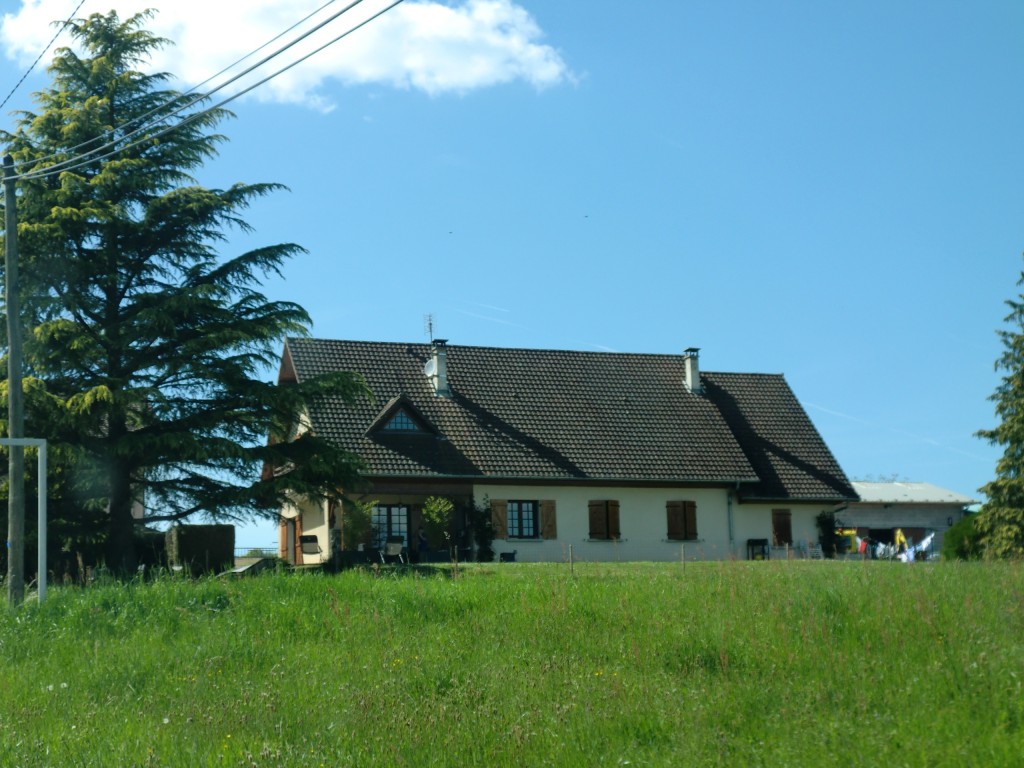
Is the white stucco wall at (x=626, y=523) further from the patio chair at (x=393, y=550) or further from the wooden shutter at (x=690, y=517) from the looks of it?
the patio chair at (x=393, y=550)

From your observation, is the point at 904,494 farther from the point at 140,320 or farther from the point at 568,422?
the point at 140,320

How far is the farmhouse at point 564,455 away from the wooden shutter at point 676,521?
44 millimetres

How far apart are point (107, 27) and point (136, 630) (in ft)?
53.3

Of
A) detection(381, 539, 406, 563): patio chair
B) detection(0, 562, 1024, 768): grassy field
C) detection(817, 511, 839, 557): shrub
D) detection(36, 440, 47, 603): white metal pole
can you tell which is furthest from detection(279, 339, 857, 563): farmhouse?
detection(0, 562, 1024, 768): grassy field

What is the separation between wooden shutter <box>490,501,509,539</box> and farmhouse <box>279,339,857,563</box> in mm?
43

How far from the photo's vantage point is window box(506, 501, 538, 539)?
3731 centimetres

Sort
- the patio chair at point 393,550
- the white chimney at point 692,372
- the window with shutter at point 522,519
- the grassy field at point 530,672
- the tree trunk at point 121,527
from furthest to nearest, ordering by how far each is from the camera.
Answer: the white chimney at point 692,372 → the window with shutter at point 522,519 → the patio chair at point 393,550 → the tree trunk at point 121,527 → the grassy field at point 530,672

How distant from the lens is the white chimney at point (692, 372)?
43.8m

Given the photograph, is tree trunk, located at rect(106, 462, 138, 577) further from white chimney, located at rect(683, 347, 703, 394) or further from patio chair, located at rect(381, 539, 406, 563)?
white chimney, located at rect(683, 347, 703, 394)

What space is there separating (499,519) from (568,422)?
15.4 ft

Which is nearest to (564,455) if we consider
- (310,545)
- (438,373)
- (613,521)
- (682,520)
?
(613,521)

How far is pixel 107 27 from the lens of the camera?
86.4ft

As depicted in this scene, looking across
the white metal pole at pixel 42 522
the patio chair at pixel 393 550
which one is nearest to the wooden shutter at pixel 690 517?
the patio chair at pixel 393 550

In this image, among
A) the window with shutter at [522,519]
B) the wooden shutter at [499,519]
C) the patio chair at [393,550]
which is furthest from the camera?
the window with shutter at [522,519]
